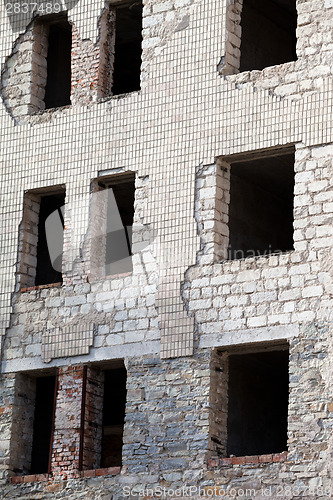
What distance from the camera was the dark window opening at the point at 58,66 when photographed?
2167 cm

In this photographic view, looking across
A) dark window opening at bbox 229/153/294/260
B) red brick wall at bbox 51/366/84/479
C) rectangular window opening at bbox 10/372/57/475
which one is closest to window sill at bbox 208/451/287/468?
red brick wall at bbox 51/366/84/479

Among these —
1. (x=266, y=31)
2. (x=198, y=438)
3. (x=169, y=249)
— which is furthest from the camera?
(x=266, y=31)

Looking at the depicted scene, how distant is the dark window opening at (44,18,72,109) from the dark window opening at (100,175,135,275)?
74.7 inches

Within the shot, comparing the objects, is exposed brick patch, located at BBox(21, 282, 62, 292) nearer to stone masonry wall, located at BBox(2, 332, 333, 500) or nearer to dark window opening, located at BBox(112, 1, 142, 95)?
stone masonry wall, located at BBox(2, 332, 333, 500)

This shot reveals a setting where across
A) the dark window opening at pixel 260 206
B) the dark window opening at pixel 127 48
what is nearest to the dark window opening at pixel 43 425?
the dark window opening at pixel 260 206

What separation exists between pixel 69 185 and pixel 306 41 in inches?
159

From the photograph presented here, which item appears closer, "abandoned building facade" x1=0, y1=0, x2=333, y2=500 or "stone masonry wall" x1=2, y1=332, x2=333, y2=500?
"stone masonry wall" x1=2, y1=332, x2=333, y2=500

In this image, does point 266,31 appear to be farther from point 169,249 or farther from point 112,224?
point 169,249

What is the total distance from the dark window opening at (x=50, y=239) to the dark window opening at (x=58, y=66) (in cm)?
166

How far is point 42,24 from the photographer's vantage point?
2127 cm

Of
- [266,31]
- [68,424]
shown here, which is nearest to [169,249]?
[68,424]

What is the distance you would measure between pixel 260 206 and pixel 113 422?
4728 mm

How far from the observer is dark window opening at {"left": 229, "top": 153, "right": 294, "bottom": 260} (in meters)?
20.0

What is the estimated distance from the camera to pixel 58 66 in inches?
860
